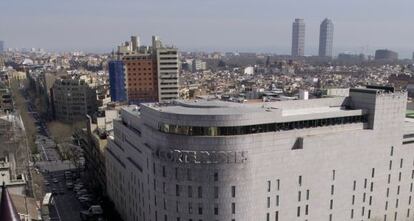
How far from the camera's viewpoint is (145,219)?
64438 millimetres

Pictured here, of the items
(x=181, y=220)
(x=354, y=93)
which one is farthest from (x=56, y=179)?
(x=354, y=93)

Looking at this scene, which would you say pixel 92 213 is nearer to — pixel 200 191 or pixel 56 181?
pixel 56 181

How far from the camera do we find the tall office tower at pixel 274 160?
5325 centimetres

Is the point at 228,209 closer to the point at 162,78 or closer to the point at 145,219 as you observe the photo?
the point at 145,219

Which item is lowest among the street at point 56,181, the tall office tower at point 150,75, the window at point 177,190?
the street at point 56,181

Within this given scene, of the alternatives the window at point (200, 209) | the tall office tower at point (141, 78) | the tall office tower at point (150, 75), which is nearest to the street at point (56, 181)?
the window at point (200, 209)

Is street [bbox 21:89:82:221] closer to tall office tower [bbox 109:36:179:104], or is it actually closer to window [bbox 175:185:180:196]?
window [bbox 175:185:180:196]

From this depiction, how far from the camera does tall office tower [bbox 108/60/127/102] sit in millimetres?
181125

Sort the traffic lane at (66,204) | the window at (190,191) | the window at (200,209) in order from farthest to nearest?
the traffic lane at (66,204) → the window at (200,209) → the window at (190,191)

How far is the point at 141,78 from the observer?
181 m

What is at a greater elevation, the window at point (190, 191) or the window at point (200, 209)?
the window at point (190, 191)

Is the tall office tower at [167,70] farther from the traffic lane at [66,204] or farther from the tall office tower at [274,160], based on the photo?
the tall office tower at [274,160]

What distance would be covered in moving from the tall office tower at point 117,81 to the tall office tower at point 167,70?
1670 centimetres

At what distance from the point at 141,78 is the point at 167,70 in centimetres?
1269
